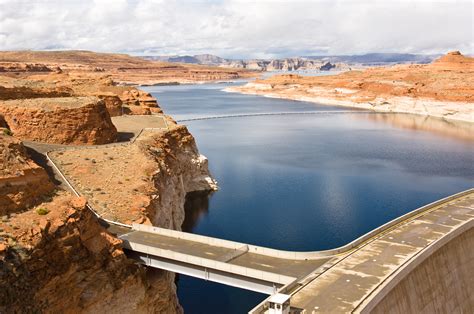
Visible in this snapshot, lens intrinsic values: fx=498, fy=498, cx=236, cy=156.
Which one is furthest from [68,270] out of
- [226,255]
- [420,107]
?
[420,107]

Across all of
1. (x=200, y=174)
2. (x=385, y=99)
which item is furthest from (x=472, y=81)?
(x=200, y=174)

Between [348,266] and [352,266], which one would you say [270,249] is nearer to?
[348,266]

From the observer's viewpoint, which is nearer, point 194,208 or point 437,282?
point 437,282

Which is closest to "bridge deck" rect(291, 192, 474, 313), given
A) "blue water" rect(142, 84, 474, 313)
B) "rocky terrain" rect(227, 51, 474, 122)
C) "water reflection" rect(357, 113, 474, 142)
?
"blue water" rect(142, 84, 474, 313)

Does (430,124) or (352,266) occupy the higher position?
(352,266)

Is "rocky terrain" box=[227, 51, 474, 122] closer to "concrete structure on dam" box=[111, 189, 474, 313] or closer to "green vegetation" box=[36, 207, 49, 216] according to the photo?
"concrete structure on dam" box=[111, 189, 474, 313]

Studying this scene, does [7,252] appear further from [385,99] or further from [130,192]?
[385,99]
